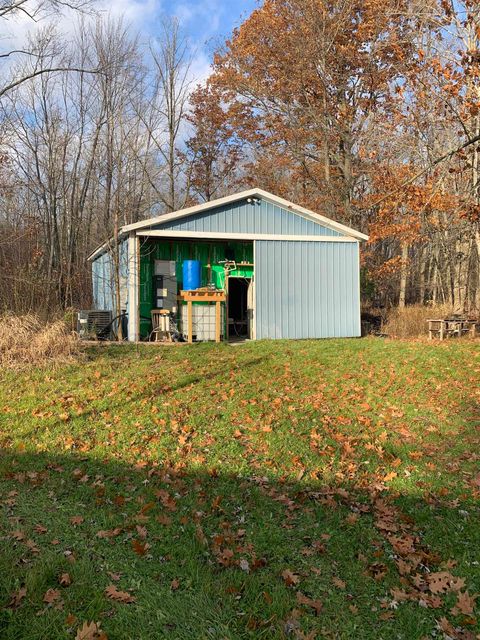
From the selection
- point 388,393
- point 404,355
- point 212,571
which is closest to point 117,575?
point 212,571

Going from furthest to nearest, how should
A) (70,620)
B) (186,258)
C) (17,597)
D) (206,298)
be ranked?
1. (186,258)
2. (206,298)
3. (17,597)
4. (70,620)

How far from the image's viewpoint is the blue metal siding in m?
13.5

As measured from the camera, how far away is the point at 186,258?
46.6 ft

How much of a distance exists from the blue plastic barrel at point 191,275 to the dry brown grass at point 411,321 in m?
6.53

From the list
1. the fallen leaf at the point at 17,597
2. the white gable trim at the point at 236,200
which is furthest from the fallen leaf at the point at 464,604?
the white gable trim at the point at 236,200

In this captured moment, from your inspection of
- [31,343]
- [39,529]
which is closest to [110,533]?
[39,529]

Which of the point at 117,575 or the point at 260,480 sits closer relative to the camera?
the point at 117,575

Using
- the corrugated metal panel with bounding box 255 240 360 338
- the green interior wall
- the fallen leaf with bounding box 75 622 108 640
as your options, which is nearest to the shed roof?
the corrugated metal panel with bounding box 255 240 360 338

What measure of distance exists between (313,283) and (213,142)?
16.9 m

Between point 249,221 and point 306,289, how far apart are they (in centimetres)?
251

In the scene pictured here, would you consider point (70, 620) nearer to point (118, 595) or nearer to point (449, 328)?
point (118, 595)

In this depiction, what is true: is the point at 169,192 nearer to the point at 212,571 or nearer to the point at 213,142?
the point at 213,142

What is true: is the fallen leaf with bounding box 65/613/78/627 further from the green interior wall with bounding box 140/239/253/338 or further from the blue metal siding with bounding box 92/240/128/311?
the blue metal siding with bounding box 92/240/128/311

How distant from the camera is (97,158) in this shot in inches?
948
